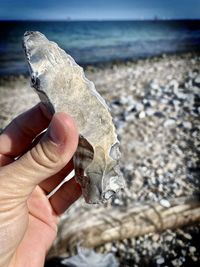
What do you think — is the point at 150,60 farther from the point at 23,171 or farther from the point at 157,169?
the point at 23,171

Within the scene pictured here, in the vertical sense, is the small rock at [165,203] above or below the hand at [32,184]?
below

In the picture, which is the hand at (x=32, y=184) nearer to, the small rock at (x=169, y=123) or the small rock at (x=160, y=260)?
the small rock at (x=160, y=260)

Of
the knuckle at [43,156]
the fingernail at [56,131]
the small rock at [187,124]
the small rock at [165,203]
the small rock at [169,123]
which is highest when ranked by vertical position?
the fingernail at [56,131]

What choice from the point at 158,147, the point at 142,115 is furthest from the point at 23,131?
the point at 142,115

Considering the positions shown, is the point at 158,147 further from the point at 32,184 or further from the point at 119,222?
the point at 32,184

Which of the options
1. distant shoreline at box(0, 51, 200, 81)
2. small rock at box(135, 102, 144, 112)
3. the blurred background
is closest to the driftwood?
the blurred background

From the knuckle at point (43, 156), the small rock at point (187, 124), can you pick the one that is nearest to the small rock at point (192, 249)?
the knuckle at point (43, 156)
